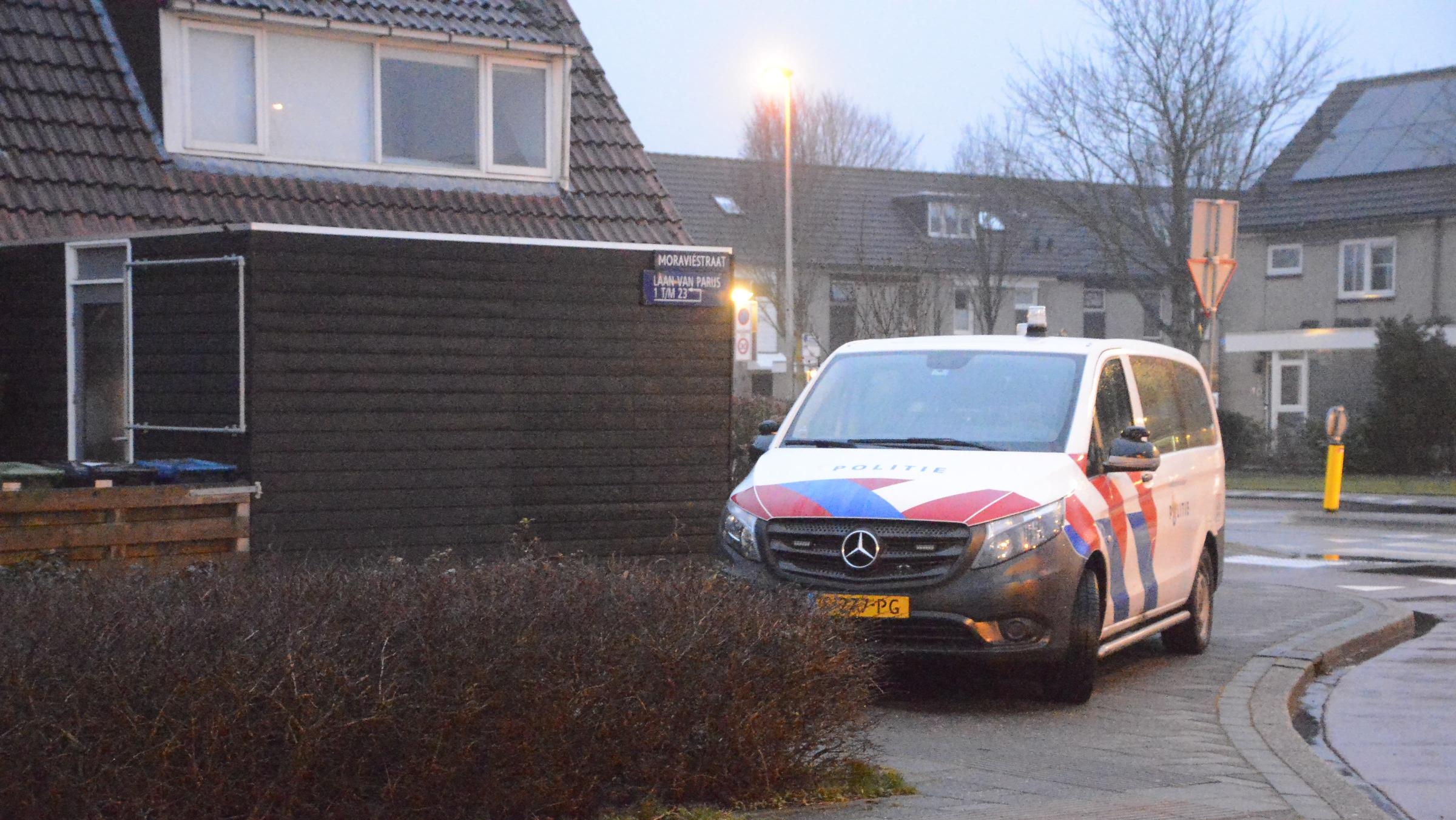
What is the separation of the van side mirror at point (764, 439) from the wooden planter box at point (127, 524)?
3.19m

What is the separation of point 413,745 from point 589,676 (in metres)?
0.67

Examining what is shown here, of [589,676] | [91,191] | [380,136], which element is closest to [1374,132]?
[380,136]

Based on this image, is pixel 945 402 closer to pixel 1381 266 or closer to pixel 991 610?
pixel 991 610

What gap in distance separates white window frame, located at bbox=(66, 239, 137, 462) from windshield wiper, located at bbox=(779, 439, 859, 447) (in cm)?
523

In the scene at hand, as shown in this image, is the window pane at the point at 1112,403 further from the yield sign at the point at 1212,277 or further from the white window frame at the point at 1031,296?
the white window frame at the point at 1031,296

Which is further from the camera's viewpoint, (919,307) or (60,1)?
(919,307)

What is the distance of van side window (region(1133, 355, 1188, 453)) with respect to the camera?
10.5 metres

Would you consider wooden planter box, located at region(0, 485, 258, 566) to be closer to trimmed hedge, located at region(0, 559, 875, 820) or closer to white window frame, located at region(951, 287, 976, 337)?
trimmed hedge, located at region(0, 559, 875, 820)

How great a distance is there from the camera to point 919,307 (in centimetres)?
2839

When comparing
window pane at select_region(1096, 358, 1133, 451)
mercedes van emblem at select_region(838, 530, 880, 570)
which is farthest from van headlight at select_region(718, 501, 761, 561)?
window pane at select_region(1096, 358, 1133, 451)

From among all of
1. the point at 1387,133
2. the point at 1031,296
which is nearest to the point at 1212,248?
the point at 1387,133

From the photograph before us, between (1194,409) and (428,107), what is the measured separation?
317 inches

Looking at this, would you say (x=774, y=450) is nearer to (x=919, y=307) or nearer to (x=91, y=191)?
(x=91, y=191)

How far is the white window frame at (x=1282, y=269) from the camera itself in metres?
44.7
